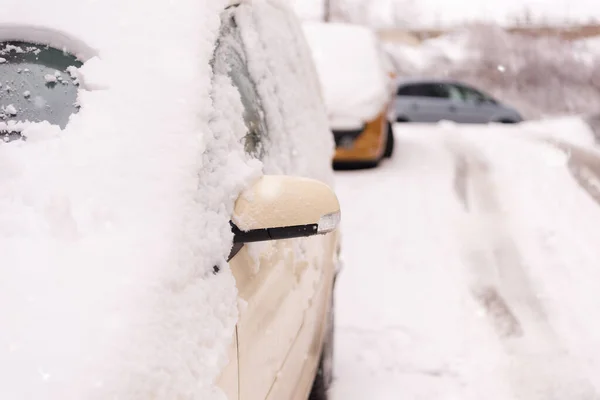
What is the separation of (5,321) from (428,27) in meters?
49.4

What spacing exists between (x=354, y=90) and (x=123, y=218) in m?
7.76

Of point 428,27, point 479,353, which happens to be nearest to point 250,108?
point 479,353

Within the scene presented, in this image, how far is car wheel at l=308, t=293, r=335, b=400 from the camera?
3.40 metres

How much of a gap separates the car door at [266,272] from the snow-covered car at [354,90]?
19.8 feet

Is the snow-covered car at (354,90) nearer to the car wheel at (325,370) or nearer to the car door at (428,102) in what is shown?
the car wheel at (325,370)

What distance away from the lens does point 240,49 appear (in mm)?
2264

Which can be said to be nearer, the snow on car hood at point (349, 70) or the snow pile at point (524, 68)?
the snow on car hood at point (349, 70)

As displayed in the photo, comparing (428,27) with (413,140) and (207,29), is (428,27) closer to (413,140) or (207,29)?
(413,140)

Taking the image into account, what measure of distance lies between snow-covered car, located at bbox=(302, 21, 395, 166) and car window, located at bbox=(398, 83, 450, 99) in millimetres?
7145

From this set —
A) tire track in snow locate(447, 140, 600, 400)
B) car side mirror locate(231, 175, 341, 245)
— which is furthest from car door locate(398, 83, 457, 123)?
car side mirror locate(231, 175, 341, 245)

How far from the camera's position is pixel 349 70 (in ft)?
30.5

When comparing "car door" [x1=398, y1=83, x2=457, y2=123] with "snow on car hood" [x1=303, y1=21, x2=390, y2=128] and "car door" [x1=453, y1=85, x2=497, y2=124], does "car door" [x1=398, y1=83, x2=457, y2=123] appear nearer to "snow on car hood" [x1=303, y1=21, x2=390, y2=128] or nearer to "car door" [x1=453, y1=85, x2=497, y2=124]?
"car door" [x1=453, y1=85, x2=497, y2=124]

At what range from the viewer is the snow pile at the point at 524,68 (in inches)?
1393

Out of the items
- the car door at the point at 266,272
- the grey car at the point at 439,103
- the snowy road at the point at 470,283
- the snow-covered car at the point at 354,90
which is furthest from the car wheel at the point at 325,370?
the grey car at the point at 439,103
